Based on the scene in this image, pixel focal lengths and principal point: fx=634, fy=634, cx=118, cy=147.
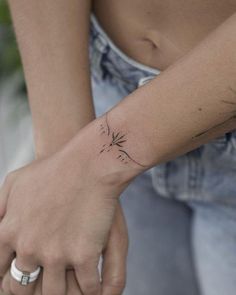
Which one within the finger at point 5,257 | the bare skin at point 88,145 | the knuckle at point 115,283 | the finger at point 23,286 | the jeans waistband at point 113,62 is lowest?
the knuckle at point 115,283

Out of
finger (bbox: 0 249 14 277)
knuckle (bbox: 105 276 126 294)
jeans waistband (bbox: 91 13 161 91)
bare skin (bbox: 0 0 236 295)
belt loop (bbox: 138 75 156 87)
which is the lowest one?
knuckle (bbox: 105 276 126 294)

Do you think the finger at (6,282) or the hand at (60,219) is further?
the finger at (6,282)

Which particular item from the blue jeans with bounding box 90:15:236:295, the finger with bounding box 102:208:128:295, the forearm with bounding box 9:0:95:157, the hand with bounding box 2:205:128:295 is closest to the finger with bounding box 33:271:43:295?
the hand with bounding box 2:205:128:295

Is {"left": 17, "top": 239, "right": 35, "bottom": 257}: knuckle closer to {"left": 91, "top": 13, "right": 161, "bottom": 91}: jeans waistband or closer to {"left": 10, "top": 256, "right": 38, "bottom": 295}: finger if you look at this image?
{"left": 10, "top": 256, "right": 38, "bottom": 295}: finger

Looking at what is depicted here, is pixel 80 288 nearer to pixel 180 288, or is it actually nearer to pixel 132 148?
pixel 132 148

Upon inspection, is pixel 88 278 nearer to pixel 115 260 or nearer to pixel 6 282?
pixel 115 260

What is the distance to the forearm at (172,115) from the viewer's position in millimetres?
831

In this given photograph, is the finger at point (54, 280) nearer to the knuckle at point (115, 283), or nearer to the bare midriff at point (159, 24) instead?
the knuckle at point (115, 283)

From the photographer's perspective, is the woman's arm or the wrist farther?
the woman's arm

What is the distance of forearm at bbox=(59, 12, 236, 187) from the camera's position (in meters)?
0.83

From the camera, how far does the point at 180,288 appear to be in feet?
5.14

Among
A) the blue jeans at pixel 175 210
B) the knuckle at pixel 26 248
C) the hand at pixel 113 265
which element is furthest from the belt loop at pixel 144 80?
the knuckle at pixel 26 248

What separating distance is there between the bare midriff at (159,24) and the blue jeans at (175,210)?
0.8 inches

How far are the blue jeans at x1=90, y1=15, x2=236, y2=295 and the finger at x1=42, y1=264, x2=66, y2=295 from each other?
0.30m
